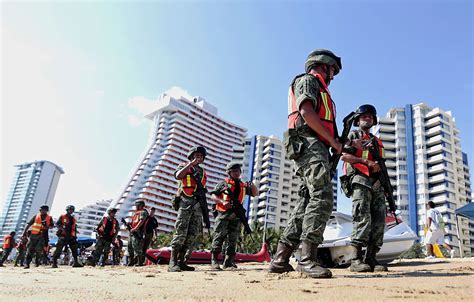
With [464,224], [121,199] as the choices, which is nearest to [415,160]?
[464,224]

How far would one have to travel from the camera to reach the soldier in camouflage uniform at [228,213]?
587cm

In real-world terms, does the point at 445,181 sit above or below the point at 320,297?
above

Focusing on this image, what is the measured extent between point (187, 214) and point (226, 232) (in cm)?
104

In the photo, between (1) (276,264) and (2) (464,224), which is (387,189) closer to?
(1) (276,264)

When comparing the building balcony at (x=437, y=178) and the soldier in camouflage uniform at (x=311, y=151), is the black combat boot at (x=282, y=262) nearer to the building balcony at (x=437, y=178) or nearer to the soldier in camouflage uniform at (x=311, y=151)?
the soldier in camouflage uniform at (x=311, y=151)

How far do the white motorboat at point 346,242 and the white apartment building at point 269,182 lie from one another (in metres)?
83.8

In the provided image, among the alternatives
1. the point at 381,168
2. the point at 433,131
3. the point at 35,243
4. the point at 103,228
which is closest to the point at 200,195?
the point at 381,168

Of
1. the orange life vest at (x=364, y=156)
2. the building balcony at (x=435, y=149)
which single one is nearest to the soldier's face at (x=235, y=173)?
the orange life vest at (x=364, y=156)

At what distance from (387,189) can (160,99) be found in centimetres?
10985

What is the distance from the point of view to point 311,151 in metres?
3.05

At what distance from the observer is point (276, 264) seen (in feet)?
10.6

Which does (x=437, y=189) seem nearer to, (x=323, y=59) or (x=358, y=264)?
(x=358, y=264)

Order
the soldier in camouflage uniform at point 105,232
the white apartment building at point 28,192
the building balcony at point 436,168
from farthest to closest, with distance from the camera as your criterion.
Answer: the white apartment building at point 28,192, the building balcony at point 436,168, the soldier in camouflage uniform at point 105,232

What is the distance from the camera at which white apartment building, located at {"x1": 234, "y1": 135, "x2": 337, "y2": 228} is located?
3661 inches
